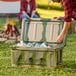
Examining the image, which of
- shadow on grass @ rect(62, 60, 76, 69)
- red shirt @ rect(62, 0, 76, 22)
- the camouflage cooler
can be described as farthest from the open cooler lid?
red shirt @ rect(62, 0, 76, 22)

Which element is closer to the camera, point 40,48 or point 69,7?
point 69,7

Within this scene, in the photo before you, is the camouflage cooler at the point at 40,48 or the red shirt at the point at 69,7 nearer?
the red shirt at the point at 69,7

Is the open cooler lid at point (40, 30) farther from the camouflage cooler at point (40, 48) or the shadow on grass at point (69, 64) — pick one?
the shadow on grass at point (69, 64)

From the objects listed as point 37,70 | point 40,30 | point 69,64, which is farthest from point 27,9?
point 37,70

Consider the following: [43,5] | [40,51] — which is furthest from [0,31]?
[43,5]

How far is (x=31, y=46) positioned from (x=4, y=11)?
12097mm

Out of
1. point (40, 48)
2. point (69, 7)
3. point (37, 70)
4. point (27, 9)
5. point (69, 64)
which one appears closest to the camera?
point (69, 7)

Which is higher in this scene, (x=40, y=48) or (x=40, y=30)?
(x=40, y=30)

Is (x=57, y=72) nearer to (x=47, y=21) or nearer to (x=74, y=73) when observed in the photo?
(x=74, y=73)

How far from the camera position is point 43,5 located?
120 feet

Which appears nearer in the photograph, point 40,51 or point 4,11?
point 40,51

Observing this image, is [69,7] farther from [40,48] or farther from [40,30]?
[40,30]

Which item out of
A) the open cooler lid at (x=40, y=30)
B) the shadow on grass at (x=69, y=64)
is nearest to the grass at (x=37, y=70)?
the shadow on grass at (x=69, y=64)

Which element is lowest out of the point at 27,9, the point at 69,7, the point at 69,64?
the point at 69,64
